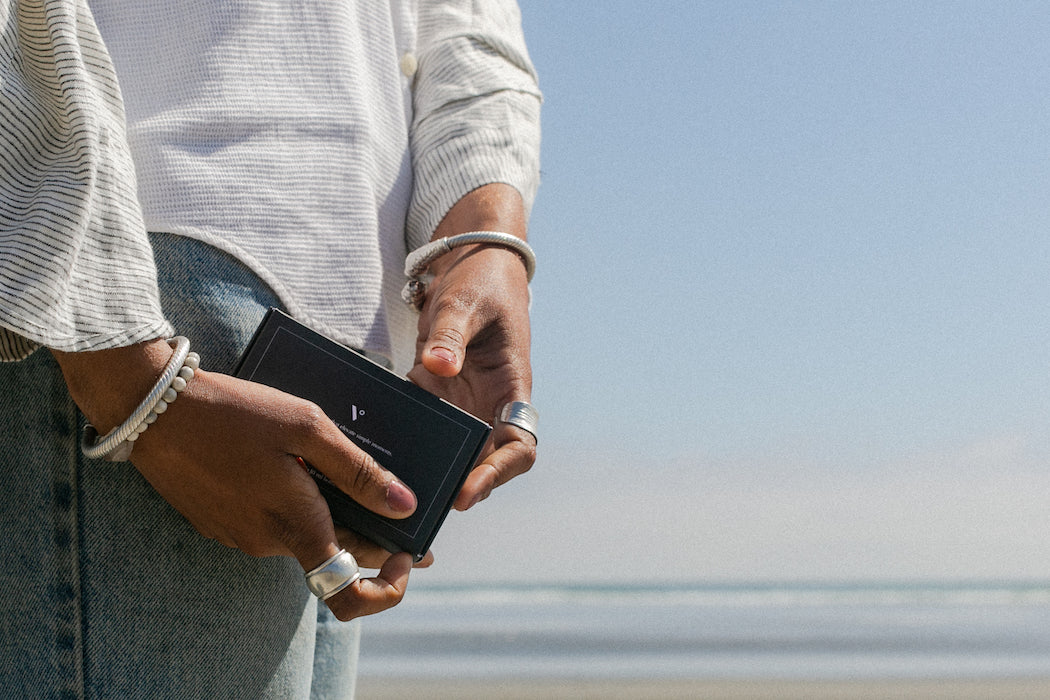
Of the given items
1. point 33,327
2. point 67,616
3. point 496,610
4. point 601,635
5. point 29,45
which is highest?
point 29,45

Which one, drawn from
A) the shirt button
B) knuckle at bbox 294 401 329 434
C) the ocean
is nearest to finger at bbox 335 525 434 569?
knuckle at bbox 294 401 329 434

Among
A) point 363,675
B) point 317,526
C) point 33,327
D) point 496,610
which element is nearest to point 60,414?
point 33,327

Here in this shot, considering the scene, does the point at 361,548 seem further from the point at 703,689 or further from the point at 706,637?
the point at 706,637

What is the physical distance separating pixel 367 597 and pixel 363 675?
140 inches

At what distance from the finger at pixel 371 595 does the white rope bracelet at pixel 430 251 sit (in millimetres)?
310

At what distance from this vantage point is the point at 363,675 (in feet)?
12.9

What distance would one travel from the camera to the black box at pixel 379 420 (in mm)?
709

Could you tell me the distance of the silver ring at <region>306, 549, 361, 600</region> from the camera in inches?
25.9

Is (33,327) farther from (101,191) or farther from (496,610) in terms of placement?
(496,610)

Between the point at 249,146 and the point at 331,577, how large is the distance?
15.3 inches

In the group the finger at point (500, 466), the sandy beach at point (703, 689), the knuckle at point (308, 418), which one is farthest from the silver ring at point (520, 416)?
the sandy beach at point (703, 689)

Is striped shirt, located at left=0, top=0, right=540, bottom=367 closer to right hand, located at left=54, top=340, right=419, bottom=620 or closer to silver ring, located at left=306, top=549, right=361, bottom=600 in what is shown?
right hand, located at left=54, top=340, right=419, bottom=620

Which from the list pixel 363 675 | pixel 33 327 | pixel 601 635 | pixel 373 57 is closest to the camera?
pixel 33 327

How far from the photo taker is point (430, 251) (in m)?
0.88
